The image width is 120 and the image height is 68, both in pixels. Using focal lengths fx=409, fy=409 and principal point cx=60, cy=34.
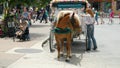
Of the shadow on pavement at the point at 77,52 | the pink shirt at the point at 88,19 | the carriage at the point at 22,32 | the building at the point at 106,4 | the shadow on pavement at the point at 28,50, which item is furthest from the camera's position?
the building at the point at 106,4

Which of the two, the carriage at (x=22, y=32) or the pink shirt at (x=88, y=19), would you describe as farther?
the carriage at (x=22, y=32)

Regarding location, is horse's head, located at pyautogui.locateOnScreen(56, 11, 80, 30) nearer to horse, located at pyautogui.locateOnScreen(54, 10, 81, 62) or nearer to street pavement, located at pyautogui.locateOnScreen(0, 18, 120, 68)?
horse, located at pyautogui.locateOnScreen(54, 10, 81, 62)


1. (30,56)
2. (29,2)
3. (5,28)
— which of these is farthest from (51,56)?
(29,2)

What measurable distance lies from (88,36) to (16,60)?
13.6 ft

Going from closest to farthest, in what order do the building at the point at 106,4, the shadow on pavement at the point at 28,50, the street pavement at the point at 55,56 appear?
1. the street pavement at the point at 55,56
2. the shadow on pavement at the point at 28,50
3. the building at the point at 106,4

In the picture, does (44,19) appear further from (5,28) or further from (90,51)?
(90,51)

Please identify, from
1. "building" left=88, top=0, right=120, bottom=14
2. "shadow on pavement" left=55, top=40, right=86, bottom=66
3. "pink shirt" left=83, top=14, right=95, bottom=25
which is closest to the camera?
"shadow on pavement" left=55, top=40, right=86, bottom=66

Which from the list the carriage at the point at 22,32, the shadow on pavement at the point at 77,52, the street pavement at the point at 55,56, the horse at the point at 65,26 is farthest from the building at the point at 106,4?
the horse at the point at 65,26

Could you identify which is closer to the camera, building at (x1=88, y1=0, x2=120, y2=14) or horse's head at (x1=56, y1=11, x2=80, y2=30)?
horse's head at (x1=56, y1=11, x2=80, y2=30)

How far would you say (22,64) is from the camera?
12508 millimetres

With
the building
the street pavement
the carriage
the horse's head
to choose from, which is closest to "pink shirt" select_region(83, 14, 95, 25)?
the street pavement

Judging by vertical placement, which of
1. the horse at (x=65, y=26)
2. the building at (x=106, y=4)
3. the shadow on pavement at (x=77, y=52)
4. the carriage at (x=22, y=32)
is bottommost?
the building at (x=106, y=4)

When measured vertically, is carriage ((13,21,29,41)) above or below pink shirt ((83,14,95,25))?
below

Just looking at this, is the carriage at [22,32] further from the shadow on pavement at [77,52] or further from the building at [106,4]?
the building at [106,4]
